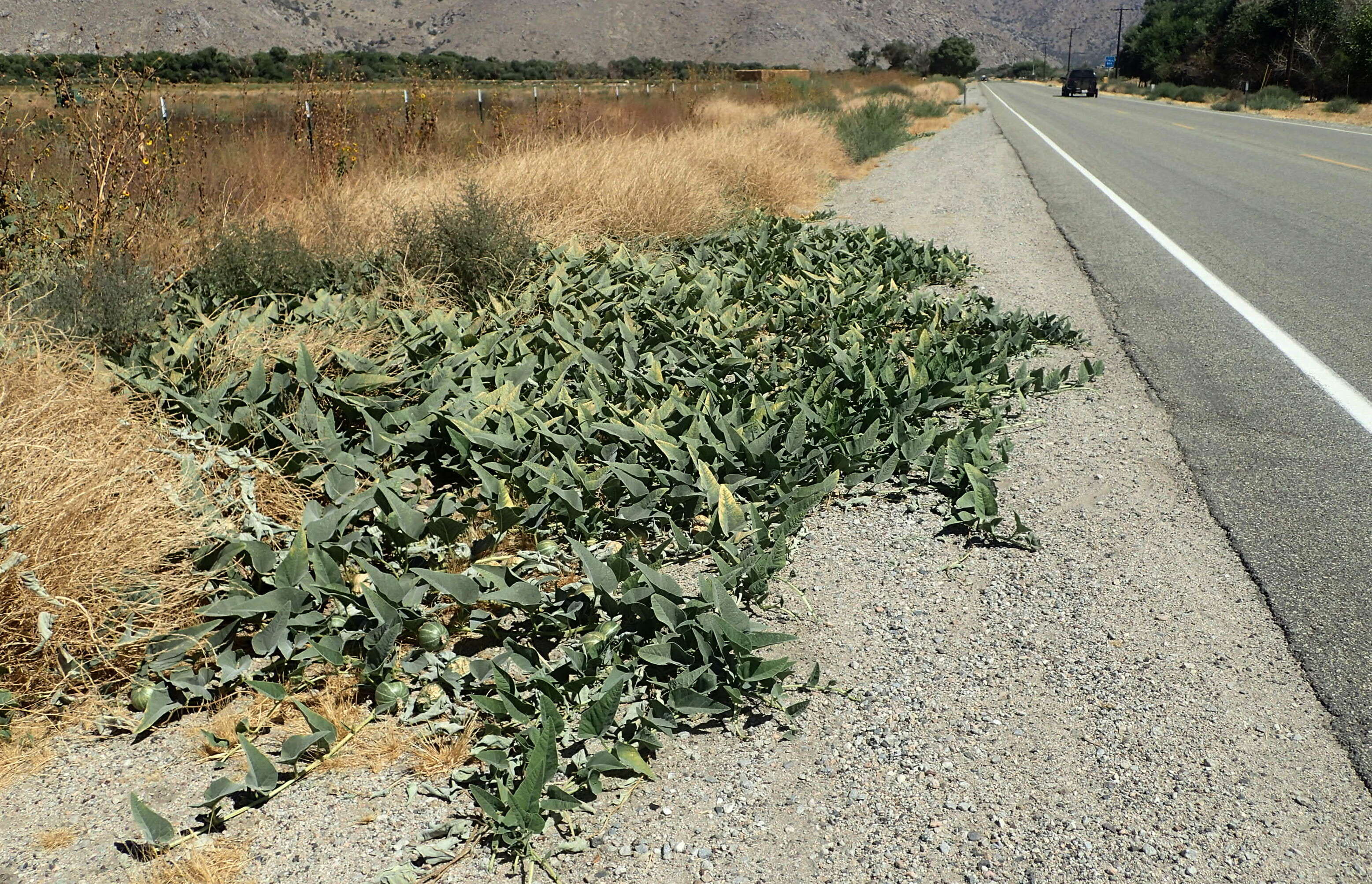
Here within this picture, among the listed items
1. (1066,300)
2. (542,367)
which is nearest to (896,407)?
(542,367)

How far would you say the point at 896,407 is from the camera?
4.44m

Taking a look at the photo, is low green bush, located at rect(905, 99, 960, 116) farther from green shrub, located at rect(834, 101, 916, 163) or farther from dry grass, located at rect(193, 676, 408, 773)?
dry grass, located at rect(193, 676, 408, 773)

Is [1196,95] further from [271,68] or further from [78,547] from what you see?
[78,547]

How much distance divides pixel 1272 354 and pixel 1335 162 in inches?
525

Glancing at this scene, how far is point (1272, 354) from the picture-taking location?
5332 mm

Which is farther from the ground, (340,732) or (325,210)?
(325,210)

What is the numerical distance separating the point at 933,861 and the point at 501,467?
2166mm

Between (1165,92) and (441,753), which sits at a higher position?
(1165,92)

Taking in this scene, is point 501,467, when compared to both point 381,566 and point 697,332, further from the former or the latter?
point 697,332

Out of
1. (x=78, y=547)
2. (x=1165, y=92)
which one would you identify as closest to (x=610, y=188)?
(x=78, y=547)

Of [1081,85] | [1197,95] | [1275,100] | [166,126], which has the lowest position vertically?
[166,126]

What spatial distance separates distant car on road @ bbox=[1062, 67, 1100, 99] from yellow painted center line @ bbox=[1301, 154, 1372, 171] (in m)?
46.0

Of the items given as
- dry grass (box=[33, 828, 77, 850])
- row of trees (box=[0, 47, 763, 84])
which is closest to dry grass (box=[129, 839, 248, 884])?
dry grass (box=[33, 828, 77, 850])

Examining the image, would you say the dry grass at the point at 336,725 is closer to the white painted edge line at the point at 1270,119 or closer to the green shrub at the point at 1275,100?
the white painted edge line at the point at 1270,119
